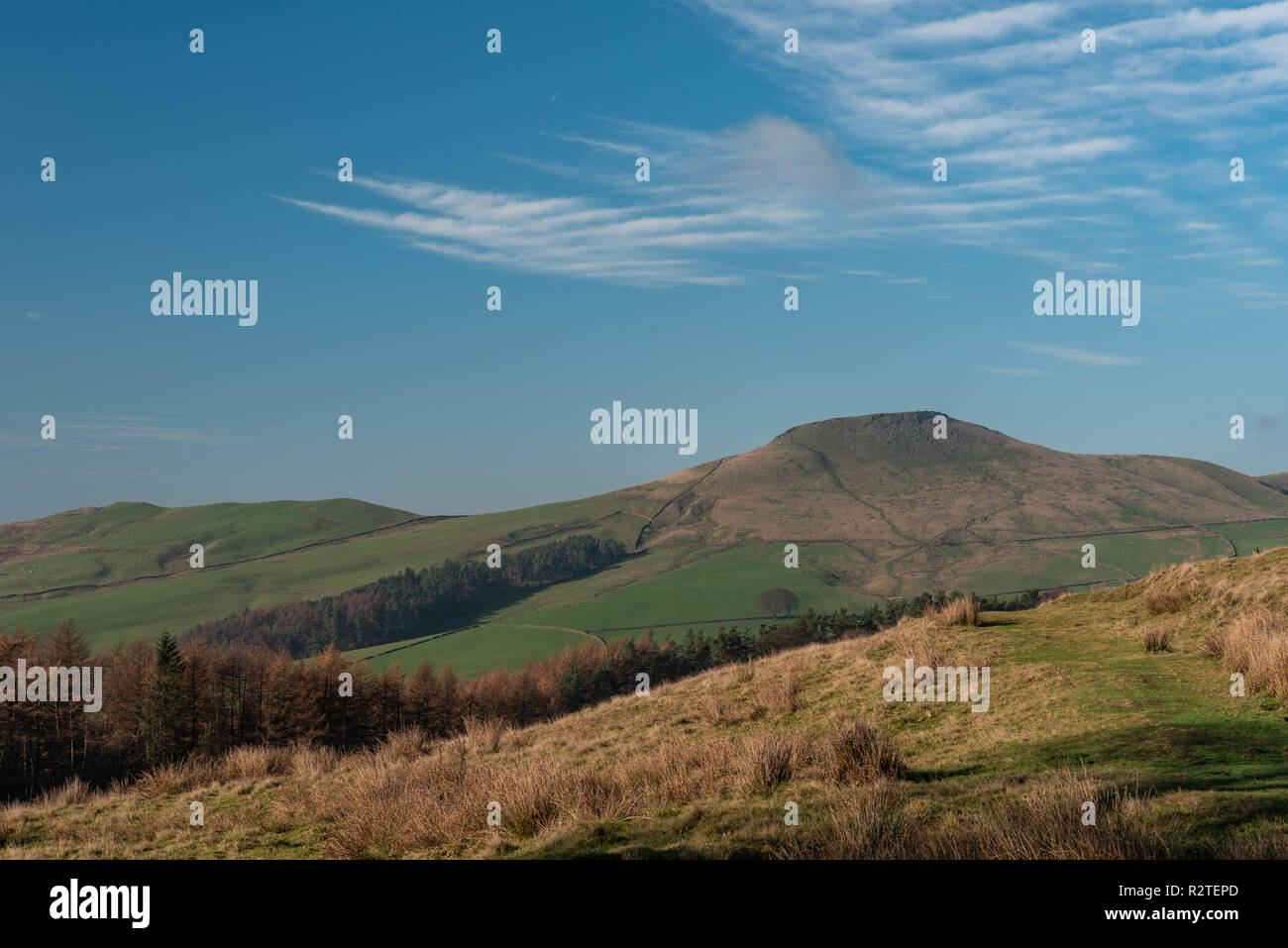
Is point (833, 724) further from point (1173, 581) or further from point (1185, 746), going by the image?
point (1173, 581)

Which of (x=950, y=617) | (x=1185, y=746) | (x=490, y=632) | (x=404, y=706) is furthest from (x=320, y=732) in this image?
(x=490, y=632)

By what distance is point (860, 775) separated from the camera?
1142 centimetres

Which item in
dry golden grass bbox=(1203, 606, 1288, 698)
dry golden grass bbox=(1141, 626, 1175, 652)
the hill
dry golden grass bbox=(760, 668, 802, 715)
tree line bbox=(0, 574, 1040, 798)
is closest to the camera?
the hill

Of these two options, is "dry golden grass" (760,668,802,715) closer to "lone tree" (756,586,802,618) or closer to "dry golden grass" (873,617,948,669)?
"dry golden grass" (873,617,948,669)

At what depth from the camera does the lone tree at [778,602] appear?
162 meters

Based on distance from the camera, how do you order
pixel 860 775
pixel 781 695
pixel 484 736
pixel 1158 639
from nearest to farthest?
pixel 860 775 < pixel 1158 639 < pixel 781 695 < pixel 484 736

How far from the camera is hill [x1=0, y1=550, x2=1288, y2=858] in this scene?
8.12m

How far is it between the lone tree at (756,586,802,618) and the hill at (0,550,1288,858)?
140 meters

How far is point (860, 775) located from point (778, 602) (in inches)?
6168

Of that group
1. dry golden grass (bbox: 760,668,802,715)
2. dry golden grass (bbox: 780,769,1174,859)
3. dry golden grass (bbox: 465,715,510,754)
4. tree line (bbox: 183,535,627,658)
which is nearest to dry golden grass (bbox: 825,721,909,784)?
dry golden grass (bbox: 780,769,1174,859)

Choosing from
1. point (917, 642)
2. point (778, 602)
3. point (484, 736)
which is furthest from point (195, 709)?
point (778, 602)

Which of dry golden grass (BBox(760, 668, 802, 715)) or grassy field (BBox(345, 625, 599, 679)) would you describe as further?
grassy field (BBox(345, 625, 599, 679))

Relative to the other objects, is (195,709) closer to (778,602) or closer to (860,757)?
(860,757)

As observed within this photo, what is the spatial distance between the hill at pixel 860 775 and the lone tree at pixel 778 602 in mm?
139714
